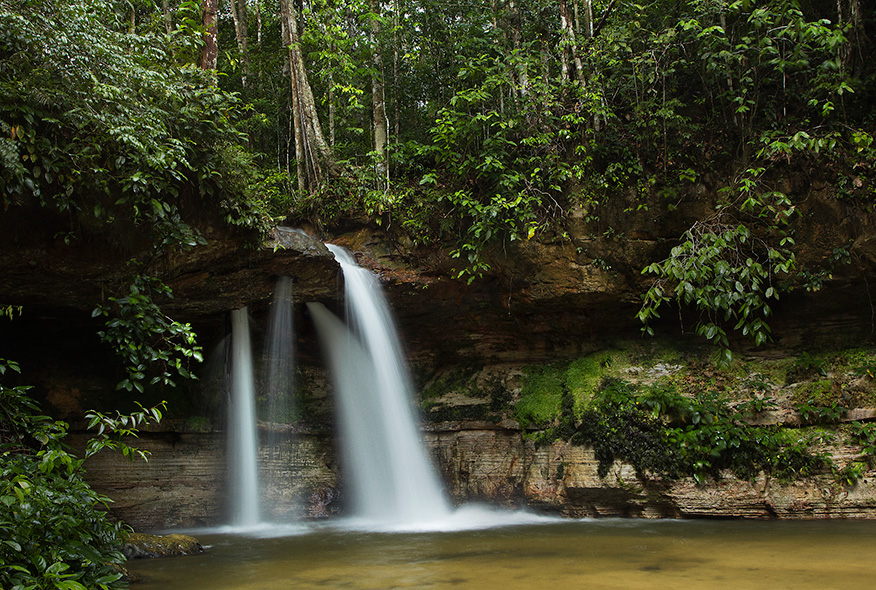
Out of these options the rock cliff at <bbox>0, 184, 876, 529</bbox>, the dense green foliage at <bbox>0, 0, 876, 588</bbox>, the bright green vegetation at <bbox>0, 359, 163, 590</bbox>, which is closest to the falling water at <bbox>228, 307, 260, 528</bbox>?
the rock cliff at <bbox>0, 184, 876, 529</bbox>

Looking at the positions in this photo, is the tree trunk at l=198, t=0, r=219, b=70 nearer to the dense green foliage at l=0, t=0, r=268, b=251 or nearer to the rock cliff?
the dense green foliage at l=0, t=0, r=268, b=251

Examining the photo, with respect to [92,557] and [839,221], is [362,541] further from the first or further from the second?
[839,221]

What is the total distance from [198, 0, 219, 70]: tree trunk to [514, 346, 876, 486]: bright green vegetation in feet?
22.5

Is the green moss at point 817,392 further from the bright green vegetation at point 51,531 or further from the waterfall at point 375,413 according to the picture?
the bright green vegetation at point 51,531

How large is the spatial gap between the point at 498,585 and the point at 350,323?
18.8ft

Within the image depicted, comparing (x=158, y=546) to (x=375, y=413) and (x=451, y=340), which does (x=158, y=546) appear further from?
(x=451, y=340)

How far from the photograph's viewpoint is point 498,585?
453 cm

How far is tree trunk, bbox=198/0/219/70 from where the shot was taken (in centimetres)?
876

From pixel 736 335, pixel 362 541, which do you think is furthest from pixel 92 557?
pixel 736 335

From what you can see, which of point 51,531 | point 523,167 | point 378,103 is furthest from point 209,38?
point 51,531

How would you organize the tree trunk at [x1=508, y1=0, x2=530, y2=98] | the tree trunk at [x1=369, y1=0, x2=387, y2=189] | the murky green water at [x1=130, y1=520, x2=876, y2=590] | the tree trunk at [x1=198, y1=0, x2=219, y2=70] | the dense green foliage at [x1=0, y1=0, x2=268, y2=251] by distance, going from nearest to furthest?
the murky green water at [x1=130, y1=520, x2=876, y2=590] < the dense green foliage at [x1=0, y1=0, x2=268, y2=251] < the tree trunk at [x1=198, y1=0, x2=219, y2=70] < the tree trunk at [x1=508, y1=0, x2=530, y2=98] < the tree trunk at [x1=369, y1=0, x2=387, y2=189]

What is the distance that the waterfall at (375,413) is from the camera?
31.3 feet

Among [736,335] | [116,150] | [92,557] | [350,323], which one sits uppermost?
[116,150]

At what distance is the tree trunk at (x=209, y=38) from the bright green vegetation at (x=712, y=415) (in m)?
6.86
